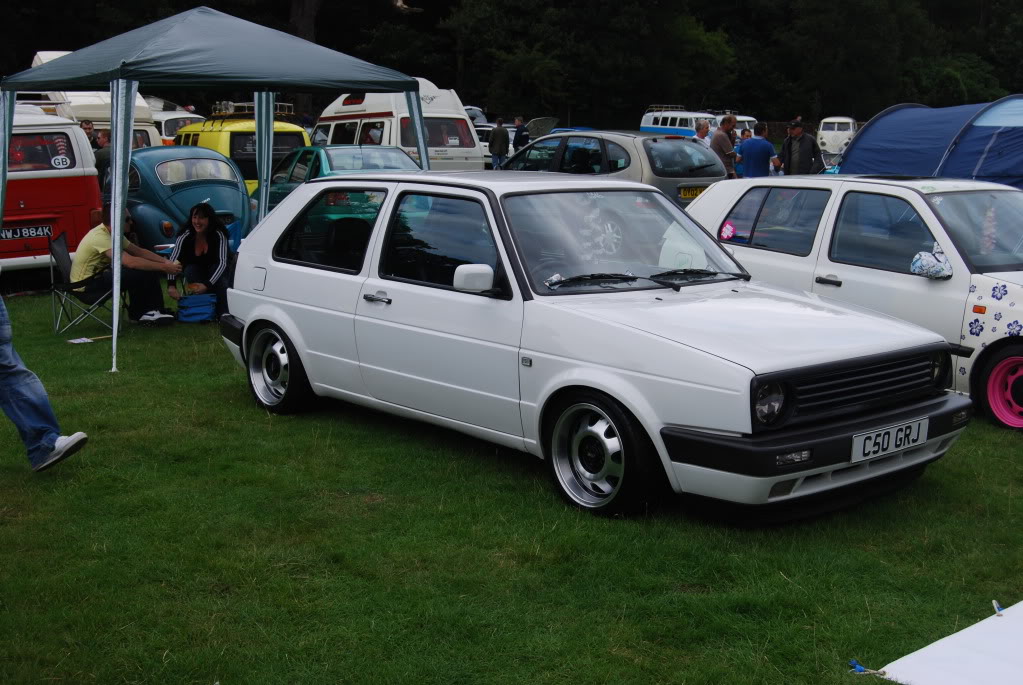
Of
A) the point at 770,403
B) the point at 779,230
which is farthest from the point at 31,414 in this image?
the point at 779,230

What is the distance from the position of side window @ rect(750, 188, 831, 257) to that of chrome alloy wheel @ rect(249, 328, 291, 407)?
3.50 meters

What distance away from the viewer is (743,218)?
332 inches

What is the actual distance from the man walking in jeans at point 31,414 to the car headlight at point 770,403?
139 inches

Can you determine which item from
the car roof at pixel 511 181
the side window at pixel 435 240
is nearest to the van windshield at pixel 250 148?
the car roof at pixel 511 181

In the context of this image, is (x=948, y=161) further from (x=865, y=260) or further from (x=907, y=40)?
(x=907, y=40)

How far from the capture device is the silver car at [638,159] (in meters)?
15.2

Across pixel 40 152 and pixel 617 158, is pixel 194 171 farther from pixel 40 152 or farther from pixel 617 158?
pixel 617 158

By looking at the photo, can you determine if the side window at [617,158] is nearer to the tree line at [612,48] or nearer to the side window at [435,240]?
the side window at [435,240]

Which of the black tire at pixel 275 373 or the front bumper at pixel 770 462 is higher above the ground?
the front bumper at pixel 770 462

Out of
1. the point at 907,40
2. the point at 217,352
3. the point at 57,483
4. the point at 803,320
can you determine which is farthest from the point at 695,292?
the point at 907,40

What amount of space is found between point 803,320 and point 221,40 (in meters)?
8.04

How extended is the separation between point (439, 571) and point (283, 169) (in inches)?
527

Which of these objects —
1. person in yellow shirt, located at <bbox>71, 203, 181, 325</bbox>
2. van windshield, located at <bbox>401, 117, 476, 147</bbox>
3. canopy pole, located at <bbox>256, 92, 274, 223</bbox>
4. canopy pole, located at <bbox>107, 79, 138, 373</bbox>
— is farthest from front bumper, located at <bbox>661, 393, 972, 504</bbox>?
van windshield, located at <bbox>401, 117, 476, 147</bbox>

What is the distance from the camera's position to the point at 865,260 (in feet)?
24.9
